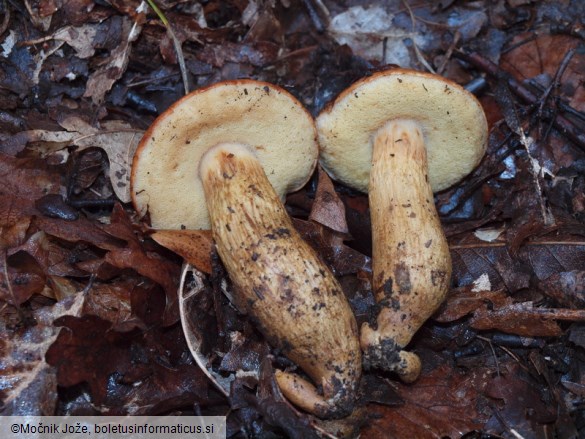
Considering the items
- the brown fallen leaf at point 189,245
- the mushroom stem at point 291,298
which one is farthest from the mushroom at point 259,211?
the brown fallen leaf at point 189,245

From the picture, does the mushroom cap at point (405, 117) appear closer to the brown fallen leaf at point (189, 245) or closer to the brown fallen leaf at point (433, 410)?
the brown fallen leaf at point (189, 245)

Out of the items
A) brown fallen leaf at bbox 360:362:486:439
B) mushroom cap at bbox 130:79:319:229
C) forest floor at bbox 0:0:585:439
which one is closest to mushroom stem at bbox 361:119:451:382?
brown fallen leaf at bbox 360:362:486:439

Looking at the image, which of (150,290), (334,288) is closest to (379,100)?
(334,288)

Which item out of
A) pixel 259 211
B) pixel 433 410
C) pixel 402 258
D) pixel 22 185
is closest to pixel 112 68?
pixel 22 185

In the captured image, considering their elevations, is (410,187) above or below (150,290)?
above

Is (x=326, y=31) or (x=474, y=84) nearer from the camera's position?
(x=474, y=84)

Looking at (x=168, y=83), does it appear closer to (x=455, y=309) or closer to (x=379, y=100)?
(x=379, y=100)
